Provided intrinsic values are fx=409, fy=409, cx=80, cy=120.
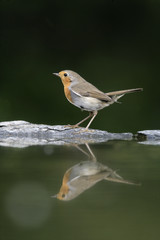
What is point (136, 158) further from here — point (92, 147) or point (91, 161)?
point (92, 147)

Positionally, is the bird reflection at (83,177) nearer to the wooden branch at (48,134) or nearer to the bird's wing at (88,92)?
the wooden branch at (48,134)

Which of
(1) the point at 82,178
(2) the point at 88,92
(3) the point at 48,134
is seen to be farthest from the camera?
(2) the point at 88,92

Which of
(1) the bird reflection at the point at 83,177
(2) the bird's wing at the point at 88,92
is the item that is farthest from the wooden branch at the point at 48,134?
(1) the bird reflection at the point at 83,177

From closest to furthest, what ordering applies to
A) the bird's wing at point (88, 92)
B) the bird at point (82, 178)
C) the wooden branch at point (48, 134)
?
the bird at point (82, 178)
the wooden branch at point (48, 134)
the bird's wing at point (88, 92)

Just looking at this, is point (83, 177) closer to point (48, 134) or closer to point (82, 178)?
point (82, 178)

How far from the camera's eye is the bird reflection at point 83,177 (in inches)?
54.1

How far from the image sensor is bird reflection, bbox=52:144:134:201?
137 centimetres

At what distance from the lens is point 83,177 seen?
64.2 inches

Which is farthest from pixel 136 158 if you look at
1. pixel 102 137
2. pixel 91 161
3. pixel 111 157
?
pixel 102 137

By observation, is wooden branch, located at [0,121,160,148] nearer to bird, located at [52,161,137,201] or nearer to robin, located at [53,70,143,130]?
robin, located at [53,70,143,130]

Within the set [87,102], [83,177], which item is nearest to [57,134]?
[87,102]

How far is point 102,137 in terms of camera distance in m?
3.38

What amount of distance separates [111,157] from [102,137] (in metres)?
1.16

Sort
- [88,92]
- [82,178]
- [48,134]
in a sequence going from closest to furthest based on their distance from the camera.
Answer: [82,178]
[48,134]
[88,92]
